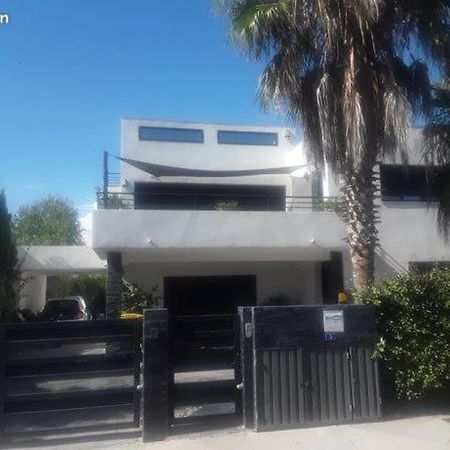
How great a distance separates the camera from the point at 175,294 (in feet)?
53.6

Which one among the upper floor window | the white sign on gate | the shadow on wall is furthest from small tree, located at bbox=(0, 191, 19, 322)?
the upper floor window

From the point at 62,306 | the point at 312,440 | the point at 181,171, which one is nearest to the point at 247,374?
the point at 312,440

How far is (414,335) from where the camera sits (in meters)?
6.75

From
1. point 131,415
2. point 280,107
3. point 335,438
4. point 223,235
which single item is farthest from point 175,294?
point 335,438

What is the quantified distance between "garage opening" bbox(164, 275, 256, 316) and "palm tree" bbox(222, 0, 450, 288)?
8070mm

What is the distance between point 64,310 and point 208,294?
4916mm

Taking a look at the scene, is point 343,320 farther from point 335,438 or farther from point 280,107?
point 280,107

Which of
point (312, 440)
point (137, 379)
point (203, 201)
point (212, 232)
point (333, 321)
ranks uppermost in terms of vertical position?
point (203, 201)

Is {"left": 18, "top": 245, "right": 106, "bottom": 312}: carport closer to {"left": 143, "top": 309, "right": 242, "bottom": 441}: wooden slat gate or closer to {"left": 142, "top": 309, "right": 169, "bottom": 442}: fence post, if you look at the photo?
{"left": 143, "top": 309, "right": 242, "bottom": 441}: wooden slat gate

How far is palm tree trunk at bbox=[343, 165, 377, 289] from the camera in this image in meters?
9.07

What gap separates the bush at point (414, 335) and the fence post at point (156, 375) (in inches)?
111

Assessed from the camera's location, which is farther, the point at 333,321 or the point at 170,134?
the point at 170,134

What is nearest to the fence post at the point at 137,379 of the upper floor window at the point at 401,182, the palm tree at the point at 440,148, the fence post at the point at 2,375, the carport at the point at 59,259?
the fence post at the point at 2,375

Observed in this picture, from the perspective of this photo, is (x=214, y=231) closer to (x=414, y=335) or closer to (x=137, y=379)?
(x=414, y=335)
